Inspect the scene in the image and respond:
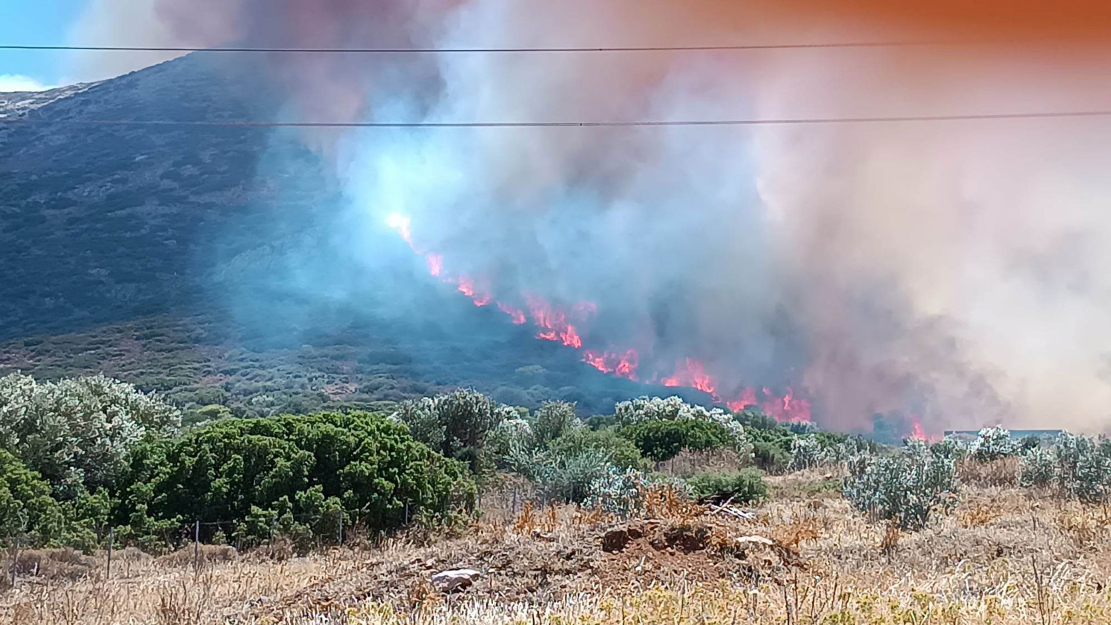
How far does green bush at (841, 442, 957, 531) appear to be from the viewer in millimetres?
13875

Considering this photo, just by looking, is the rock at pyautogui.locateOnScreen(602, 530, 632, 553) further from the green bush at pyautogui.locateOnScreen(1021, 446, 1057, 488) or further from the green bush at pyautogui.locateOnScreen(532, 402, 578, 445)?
the green bush at pyautogui.locateOnScreen(532, 402, 578, 445)

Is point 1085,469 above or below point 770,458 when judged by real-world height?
below

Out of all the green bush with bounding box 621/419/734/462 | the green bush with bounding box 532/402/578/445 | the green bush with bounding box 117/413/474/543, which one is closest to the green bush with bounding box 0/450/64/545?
the green bush with bounding box 117/413/474/543

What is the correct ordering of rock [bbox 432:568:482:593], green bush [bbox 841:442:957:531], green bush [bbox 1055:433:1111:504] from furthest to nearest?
green bush [bbox 1055:433:1111:504] < green bush [bbox 841:442:957:531] < rock [bbox 432:568:482:593]

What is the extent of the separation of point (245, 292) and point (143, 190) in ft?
83.2

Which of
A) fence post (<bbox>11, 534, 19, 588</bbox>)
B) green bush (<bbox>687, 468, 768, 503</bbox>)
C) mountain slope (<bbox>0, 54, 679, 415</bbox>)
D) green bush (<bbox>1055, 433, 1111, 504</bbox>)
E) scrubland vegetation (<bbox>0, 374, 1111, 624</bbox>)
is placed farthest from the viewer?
mountain slope (<bbox>0, 54, 679, 415</bbox>)

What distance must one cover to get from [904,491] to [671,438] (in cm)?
1535

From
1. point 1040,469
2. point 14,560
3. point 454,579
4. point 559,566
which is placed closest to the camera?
point 454,579

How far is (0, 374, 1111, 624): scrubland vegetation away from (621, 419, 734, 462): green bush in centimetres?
188

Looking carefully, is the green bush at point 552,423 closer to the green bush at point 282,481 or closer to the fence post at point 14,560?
the green bush at point 282,481

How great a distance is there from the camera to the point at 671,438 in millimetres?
29609

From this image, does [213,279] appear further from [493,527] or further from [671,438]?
[493,527]

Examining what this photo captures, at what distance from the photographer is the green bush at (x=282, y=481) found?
15.6 m

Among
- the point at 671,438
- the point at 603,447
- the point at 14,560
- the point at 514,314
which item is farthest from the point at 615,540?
the point at 514,314
